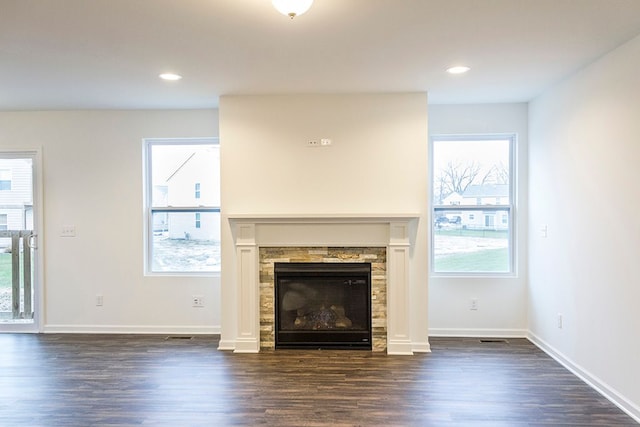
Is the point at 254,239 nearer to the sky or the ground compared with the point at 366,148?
nearer to the ground

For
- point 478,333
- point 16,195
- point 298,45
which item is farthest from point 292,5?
point 16,195

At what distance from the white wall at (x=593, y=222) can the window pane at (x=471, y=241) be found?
42 centimetres

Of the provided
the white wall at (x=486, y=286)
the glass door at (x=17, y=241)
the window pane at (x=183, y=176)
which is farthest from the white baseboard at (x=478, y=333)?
the glass door at (x=17, y=241)

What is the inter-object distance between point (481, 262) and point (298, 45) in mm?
3056

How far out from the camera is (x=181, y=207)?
4.62 m

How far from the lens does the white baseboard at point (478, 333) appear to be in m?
4.30

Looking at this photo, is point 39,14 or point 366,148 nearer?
point 39,14

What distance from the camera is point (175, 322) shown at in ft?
14.8

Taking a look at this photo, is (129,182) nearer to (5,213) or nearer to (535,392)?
(5,213)

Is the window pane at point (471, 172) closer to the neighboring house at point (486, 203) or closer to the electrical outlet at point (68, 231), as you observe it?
the neighboring house at point (486, 203)

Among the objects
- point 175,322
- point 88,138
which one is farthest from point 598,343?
point 88,138

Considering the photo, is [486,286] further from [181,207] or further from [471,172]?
[181,207]

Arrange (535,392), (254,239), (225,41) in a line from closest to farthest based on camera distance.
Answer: (225,41) < (535,392) < (254,239)

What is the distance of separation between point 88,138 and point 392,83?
11.0 ft
